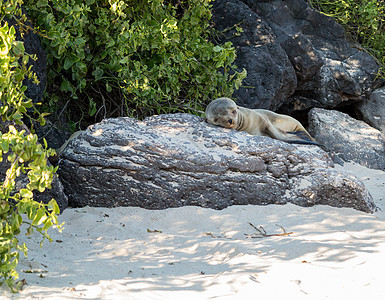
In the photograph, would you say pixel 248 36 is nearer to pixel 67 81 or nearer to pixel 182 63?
pixel 182 63

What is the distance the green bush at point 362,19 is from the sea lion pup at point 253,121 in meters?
4.18

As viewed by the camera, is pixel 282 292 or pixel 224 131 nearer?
pixel 282 292

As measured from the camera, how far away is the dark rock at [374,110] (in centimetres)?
899

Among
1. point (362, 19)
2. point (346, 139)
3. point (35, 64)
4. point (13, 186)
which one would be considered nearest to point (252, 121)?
point (35, 64)

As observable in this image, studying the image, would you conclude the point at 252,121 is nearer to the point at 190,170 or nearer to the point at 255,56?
the point at 190,170

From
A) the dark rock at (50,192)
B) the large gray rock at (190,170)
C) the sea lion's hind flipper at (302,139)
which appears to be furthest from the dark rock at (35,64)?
the sea lion's hind flipper at (302,139)

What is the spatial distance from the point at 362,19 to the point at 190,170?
663 centimetres

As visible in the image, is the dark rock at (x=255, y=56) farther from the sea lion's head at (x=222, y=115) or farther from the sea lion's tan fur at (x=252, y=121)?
the sea lion's head at (x=222, y=115)

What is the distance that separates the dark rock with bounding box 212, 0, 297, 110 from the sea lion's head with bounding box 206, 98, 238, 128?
7.30ft

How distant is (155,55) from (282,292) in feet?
13.6

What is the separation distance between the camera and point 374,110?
9094 millimetres

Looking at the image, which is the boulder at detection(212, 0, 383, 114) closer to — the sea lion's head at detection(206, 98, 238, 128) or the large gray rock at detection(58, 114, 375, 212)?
the sea lion's head at detection(206, 98, 238, 128)

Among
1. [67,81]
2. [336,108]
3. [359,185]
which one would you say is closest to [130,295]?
[359,185]

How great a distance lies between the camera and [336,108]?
30.6ft
